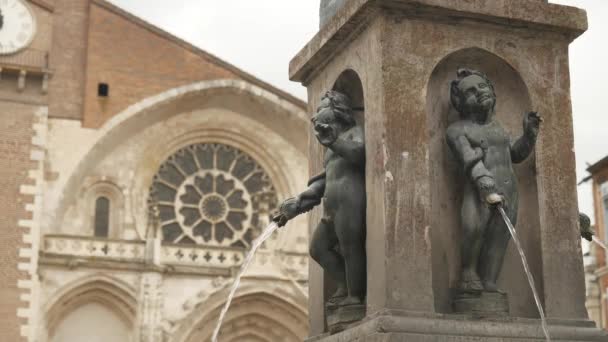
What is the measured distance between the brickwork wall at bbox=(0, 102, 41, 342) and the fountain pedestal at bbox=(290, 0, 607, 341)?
17.7 m

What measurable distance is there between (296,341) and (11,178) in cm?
690

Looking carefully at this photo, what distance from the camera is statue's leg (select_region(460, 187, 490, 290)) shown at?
457 cm

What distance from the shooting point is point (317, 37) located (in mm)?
5332

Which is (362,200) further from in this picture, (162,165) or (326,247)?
(162,165)

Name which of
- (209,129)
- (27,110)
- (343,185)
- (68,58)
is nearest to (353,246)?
(343,185)

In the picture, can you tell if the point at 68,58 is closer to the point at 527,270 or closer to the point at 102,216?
the point at 102,216

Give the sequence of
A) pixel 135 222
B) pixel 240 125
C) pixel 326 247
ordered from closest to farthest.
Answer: pixel 326 247, pixel 135 222, pixel 240 125

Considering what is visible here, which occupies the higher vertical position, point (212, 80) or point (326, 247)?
point (212, 80)

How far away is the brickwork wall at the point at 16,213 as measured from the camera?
71.8 feet

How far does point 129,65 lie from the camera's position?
24.7 meters

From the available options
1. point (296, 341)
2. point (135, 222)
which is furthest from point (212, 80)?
point (296, 341)

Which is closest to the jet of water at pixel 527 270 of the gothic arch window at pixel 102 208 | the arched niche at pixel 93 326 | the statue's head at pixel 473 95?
the statue's head at pixel 473 95

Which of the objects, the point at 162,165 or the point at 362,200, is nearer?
the point at 362,200

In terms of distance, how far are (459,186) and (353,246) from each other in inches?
20.5
